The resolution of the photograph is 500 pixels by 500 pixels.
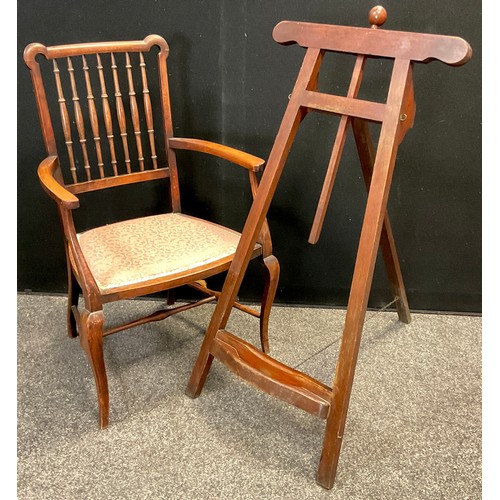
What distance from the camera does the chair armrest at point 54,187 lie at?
1599mm

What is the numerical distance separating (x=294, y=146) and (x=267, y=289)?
60 cm

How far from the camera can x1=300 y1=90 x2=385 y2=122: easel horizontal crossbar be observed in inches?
59.8

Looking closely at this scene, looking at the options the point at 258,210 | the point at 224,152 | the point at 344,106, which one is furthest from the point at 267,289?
the point at 344,106

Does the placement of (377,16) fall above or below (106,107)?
A: above

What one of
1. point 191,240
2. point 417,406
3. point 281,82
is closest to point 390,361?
point 417,406

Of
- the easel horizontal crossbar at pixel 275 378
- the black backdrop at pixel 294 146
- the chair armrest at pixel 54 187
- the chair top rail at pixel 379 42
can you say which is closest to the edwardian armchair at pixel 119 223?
the chair armrest at pixel 54 187

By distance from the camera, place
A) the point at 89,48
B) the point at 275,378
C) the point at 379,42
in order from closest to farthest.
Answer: the point at 379,42, the point at 275,378, the point at 89,48

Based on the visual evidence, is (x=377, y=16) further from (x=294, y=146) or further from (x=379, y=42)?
(x=294, y=146)

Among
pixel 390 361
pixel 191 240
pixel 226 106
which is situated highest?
pixel 226 106

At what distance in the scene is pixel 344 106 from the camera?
156 centimetres

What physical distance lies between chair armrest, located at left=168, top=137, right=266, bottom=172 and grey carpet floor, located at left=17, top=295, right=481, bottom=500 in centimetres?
72

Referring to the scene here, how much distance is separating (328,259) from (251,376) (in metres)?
0.85

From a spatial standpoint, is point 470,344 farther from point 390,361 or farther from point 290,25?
point 290,25

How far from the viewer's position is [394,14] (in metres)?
2.04
